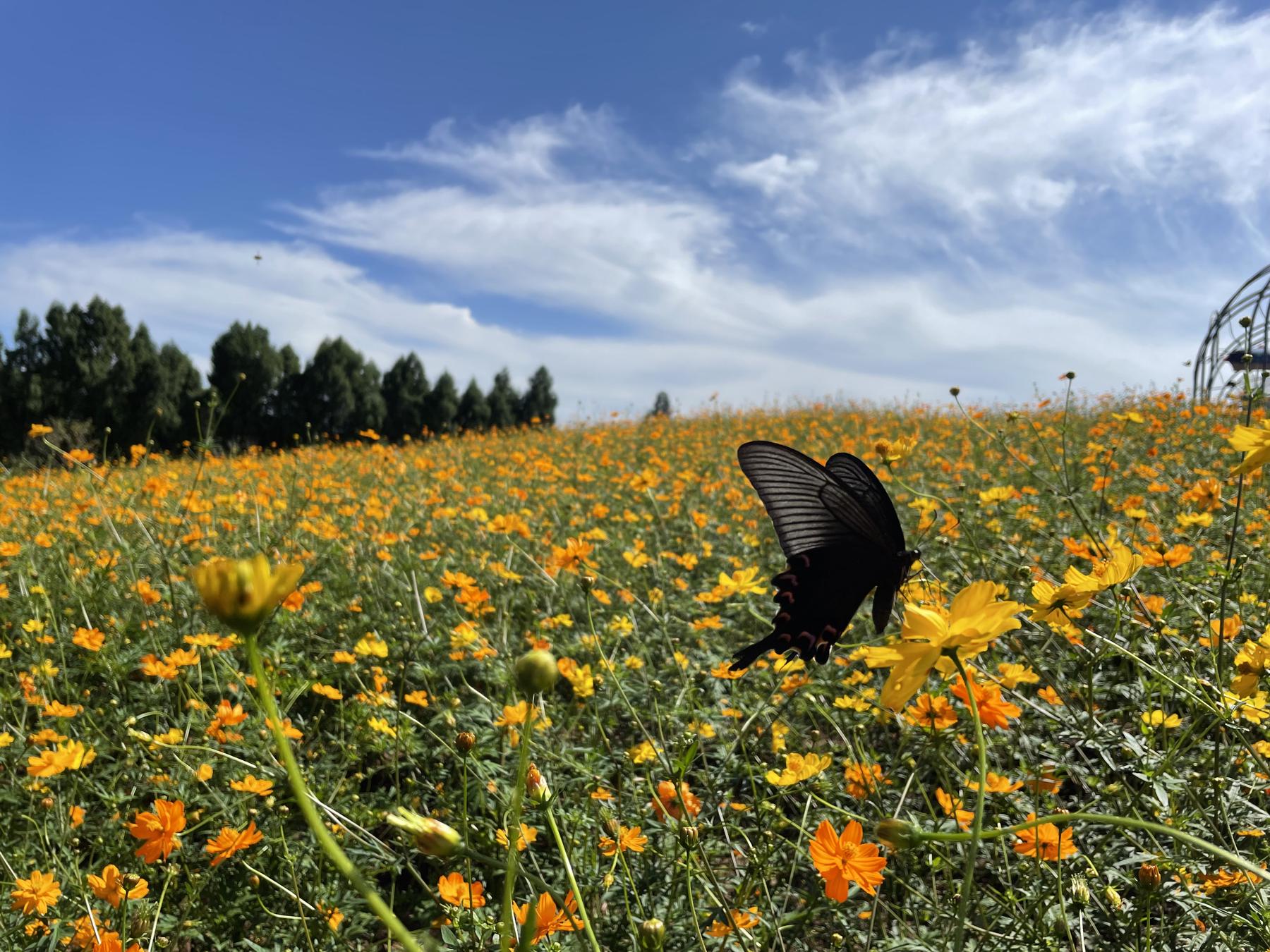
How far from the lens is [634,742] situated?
6.79 ft

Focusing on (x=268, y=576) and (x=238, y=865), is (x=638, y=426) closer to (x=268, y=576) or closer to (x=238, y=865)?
(x=238, y=865)

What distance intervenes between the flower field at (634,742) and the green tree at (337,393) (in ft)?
46.5

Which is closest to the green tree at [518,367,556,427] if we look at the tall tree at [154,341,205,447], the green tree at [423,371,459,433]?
the green tree at [423,371,459,433]

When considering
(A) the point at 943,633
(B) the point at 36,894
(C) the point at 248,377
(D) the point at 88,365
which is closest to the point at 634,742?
(B) the point at 36,894

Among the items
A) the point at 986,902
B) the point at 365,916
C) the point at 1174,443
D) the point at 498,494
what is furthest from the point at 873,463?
the point at 365,916

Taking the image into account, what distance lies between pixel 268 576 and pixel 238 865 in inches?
59.1

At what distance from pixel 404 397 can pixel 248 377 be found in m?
3.43

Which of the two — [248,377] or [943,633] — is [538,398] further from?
[943,633]

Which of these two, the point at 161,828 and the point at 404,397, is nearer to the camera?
the point at 161,828

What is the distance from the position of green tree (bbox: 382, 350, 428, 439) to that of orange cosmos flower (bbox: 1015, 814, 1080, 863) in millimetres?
18211

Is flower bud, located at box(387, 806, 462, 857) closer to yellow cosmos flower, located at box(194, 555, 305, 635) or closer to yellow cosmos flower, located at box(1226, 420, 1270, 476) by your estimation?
yellow cosmos flower, located at box(194, 555, 305, 635)

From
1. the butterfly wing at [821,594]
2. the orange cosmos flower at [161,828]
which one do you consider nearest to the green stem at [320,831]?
the orange cosmos flower at [161,828]

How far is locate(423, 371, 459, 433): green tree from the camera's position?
18.3m

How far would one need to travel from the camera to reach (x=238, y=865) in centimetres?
158
